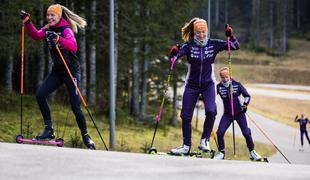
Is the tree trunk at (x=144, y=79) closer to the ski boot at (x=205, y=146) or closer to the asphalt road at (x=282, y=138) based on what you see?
the asphalt road at (x=282, y=138)

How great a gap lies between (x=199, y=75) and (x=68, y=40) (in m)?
2.18

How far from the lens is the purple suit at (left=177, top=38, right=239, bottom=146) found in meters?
9.62

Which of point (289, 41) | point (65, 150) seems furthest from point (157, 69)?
point (289, 41)

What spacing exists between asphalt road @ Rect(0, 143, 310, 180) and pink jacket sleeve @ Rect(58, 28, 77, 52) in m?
2.94

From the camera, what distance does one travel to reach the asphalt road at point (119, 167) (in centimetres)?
533

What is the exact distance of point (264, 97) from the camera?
210 feet

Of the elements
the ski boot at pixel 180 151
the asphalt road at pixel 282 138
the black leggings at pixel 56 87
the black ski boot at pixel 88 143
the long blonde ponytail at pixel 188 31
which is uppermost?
the long blonde ponytail at pixel 188 31

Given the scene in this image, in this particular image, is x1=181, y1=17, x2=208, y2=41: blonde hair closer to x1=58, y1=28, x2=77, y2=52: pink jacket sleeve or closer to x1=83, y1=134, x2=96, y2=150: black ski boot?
x1=58, y1=28, x2=77, y2=52: pink jacket sleeve

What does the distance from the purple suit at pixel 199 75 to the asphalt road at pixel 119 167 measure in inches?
134

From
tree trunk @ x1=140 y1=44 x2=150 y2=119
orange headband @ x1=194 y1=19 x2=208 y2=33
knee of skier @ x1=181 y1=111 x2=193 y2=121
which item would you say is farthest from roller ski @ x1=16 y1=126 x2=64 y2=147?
tree trunk @ x1=140 y1=44 x2=150 y2=119

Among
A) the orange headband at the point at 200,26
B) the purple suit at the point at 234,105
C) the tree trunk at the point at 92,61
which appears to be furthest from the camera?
the tree trunk at the point at 92,61

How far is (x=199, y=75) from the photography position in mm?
9648

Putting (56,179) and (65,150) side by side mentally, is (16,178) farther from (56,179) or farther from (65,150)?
(65,150)

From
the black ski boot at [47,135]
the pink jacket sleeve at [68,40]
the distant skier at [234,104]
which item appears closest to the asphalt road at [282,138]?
the distant skier at [234,104]
